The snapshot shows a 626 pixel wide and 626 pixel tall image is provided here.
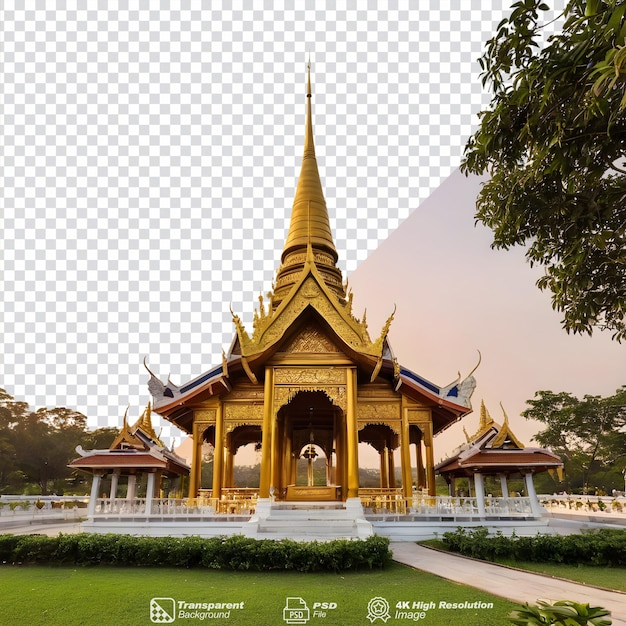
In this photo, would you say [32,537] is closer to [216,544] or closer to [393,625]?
[216,544]

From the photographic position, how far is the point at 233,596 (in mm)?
5367

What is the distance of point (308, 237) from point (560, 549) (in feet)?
38.5

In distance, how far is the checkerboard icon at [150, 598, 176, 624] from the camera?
466cm

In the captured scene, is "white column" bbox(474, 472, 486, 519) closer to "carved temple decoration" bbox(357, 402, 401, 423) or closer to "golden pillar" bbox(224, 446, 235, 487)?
"carved temple decoration" bbox(357, 402, 401, 423)

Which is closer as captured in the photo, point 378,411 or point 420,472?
point 378,411

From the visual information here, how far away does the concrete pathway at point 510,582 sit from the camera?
518 cm

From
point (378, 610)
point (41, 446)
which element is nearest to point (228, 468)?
point (378, 610)

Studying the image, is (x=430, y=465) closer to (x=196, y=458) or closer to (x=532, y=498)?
(x=532, y=498)

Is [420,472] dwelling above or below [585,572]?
above

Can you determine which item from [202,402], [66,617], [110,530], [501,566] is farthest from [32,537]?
[501,566]

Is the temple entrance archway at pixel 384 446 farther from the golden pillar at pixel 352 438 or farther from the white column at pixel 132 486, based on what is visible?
the white column at pixel 132 486

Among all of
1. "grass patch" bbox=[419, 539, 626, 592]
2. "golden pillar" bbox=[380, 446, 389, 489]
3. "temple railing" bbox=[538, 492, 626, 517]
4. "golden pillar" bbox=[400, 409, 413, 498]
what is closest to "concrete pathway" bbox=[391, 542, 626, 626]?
"grass patch" bbox=[419, 539, 626, 592]

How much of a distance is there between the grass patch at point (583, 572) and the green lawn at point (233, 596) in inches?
76.0

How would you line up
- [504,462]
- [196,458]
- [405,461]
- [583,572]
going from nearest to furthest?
[583,572] → [504,462] → [405,461] → [196,458]
